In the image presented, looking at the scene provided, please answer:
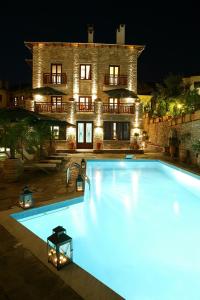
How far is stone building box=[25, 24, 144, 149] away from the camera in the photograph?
21531 mm

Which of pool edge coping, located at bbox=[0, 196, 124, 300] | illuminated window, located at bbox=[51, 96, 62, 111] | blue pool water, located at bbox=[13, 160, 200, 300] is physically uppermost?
illuminated window, located at bbox=[51, 96, 62, 111]

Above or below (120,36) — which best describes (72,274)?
below

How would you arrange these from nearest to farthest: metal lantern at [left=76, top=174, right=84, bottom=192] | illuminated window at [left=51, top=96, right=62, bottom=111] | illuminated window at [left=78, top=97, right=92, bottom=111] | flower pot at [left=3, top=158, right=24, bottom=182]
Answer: metal lantern at [left=76, top=174, right=84, bottom=192], flower pot at [left=3, top=158, right=24, bottom=182], illuminated window at [left=78, top=97, right=92, bottom=111], illuminated window at [left=51, top=96, right=62, bottom=111]

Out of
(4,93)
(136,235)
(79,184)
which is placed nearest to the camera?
(136,235)

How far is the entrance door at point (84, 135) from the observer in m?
21.9

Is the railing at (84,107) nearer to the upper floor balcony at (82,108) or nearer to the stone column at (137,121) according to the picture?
the upper floor balcony at (82,108)

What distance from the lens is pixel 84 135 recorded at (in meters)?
22.0

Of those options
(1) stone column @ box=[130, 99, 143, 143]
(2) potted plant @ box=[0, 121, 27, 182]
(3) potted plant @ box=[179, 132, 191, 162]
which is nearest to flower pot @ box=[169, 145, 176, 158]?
(3) potted plant @ box=[179, 132, 191, 162]

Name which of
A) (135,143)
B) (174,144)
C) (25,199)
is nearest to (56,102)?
(135,143)

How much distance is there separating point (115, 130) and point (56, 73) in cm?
748

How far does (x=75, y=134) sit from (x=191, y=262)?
17.4m

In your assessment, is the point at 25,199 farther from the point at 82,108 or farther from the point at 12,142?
the point at 82,108

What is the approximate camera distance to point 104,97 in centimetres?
2306

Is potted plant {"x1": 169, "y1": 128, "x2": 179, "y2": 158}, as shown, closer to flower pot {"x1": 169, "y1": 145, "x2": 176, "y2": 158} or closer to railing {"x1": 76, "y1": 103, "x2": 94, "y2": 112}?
Answer: flower pot {"x1": 169, "y1": 145, "x2": 176, "y2": 158}
